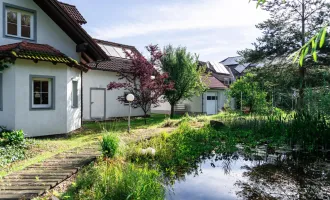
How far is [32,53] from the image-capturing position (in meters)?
9.62

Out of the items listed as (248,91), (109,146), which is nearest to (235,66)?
(248,91)

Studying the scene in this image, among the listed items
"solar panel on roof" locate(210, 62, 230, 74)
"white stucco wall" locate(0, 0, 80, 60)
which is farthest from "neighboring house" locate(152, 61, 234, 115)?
"white stucco wall" locate(0, 0, 80, 60)

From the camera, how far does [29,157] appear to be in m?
7.44

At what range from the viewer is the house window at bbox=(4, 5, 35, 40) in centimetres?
1051

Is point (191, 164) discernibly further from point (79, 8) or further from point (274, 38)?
point (274, 38)

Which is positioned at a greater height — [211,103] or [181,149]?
[211,103]

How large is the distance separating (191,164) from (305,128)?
3.97 meters

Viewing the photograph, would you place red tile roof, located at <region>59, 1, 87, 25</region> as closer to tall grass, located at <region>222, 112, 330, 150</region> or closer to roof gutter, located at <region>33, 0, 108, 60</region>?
roof gutter, located at <region>33, 0, 108, 60</region>

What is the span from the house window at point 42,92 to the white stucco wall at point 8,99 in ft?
2.21

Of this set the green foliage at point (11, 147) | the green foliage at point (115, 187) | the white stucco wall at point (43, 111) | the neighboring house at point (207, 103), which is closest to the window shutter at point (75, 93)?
the white stucco wall at point (43, 111)

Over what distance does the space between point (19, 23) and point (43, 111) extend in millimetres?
3695

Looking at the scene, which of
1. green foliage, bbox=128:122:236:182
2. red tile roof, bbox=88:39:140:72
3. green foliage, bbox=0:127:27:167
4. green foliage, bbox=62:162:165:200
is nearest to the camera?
green foliage, bbox=62:162:165:200

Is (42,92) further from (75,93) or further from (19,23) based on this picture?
(19,23)

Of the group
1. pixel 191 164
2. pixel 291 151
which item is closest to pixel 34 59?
pixel 191 164
